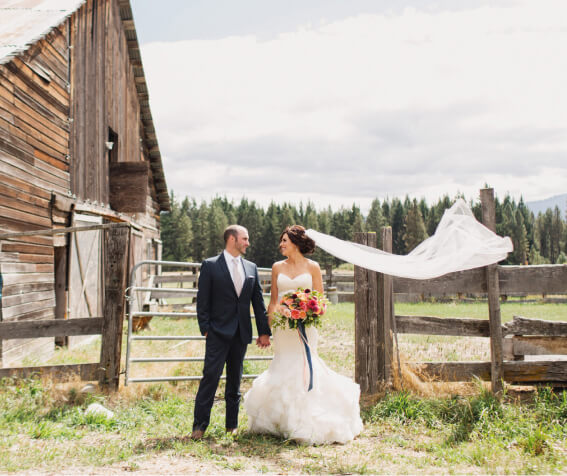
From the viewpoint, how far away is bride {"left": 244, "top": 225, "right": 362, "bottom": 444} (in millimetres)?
4773

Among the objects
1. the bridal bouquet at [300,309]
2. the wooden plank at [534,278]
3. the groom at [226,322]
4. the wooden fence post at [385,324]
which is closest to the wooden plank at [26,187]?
the groom at [226,322]

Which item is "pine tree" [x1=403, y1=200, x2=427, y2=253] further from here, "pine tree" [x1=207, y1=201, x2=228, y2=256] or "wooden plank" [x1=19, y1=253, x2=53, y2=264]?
"wooden plank" [x1=19, y1=253, x2=53, y2=264]

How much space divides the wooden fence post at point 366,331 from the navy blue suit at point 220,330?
1733 millimetres

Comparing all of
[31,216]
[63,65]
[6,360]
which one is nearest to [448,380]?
[6,360]

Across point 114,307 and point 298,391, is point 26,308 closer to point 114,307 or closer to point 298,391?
point 114,307

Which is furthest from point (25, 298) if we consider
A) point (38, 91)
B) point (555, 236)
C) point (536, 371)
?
point (555, 236)

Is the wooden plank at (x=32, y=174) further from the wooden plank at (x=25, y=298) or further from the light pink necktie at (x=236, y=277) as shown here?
the light pink necktie at (x=236, y=277)

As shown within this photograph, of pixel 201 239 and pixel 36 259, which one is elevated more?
pixel 201 239

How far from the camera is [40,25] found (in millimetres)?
9859

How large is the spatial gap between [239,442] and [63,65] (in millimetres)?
9195

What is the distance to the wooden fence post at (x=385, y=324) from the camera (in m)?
6.15

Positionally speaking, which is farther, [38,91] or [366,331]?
[38,91]

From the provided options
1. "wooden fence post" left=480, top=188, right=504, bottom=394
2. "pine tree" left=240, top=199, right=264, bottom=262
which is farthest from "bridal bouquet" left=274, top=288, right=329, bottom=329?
"pine tree" left=240, top=199, right=264, bottom=262

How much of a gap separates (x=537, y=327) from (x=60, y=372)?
600 cm
